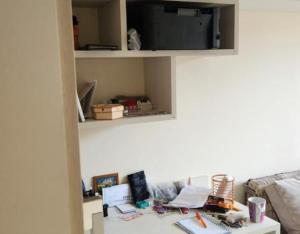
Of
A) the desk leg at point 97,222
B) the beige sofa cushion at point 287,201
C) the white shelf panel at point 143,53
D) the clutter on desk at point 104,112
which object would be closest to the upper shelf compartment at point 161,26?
the white shelf panel at point 143,53

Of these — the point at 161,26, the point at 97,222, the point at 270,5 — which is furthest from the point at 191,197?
the point at 270,5

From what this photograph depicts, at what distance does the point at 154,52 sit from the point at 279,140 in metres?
1.47

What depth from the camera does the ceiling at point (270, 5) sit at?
219 cm

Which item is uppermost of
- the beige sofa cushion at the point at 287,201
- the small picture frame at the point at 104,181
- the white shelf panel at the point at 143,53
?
the white shelf panel at the point at 143,53

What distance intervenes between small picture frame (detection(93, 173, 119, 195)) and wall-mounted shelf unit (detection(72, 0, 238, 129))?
471mm

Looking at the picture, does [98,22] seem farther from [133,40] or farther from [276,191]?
[276,191]

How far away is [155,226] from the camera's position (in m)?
1.79

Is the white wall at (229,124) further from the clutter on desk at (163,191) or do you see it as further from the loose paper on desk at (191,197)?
the loose paper on desk at (191,197)

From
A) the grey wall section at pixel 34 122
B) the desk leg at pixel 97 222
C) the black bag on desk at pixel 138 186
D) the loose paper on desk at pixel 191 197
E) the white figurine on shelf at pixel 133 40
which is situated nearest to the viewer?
the grey wall section at pixel 34 122

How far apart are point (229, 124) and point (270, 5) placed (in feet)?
2.82

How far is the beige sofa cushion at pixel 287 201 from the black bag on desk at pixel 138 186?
0.88 metres

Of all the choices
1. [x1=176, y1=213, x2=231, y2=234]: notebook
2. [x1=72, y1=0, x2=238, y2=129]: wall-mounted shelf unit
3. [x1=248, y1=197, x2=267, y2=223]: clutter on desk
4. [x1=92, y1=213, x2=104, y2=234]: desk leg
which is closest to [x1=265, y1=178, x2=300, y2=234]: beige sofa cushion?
[x1=248, y1=197, x2=267, y2=223]: clutter on desk

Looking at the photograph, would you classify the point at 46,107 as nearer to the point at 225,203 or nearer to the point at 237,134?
the point at 225,203

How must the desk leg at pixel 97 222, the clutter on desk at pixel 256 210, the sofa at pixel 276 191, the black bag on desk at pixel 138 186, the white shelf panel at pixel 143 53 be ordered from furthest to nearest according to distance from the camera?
1. the sofa at pixel 276 191
2. the black bag on desk at pixel 138 186
3. the clutter on desk at pixel 256 210
4. the white shelf panel at pixel 143 53
5. the desk leg at pixel 97 222
